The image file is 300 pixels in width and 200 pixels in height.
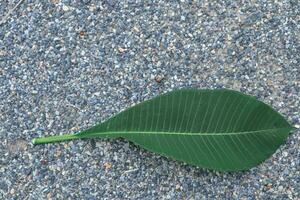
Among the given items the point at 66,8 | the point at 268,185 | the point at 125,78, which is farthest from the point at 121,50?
the point at 268,185

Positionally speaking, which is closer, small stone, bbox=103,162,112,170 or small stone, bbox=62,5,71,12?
small stone, bbox=103,162,112,170

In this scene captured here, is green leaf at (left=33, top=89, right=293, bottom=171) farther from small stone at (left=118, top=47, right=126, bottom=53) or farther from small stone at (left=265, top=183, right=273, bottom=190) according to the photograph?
small stone at (left=118, top=47, right=126, bottom=53)

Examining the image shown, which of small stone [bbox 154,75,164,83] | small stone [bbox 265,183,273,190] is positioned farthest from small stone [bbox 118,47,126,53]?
small stone [bbox 265,183,273,190]

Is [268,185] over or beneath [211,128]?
beneath

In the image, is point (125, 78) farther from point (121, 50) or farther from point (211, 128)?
point (211, 128)

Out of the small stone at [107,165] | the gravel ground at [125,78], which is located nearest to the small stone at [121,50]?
the gravel ground at [125,78]

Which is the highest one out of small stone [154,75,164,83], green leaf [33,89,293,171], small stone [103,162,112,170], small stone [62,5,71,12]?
small stone [62,5,71,12]

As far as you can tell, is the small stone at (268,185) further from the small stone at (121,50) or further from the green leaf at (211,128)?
the small stone at (121,50)
